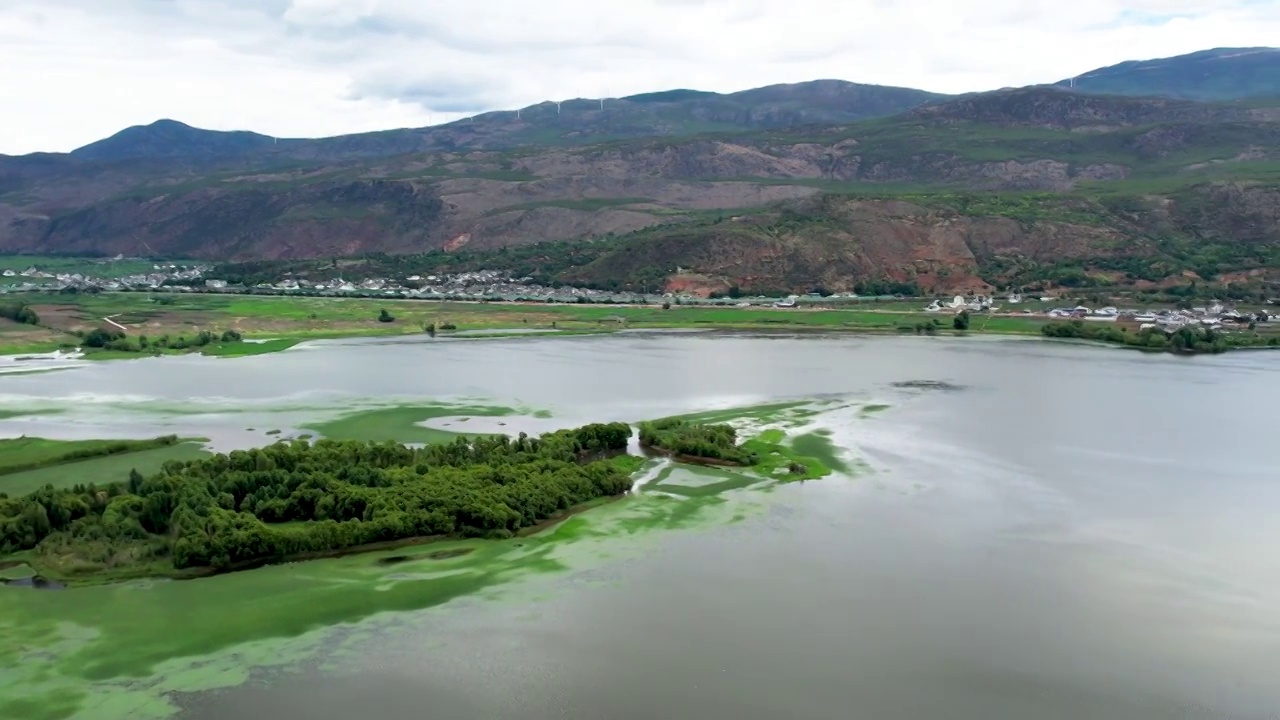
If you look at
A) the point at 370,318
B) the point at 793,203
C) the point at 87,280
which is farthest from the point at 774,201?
the point at 87,280

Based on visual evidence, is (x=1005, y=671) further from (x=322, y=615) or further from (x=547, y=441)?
(x=547, y=441)

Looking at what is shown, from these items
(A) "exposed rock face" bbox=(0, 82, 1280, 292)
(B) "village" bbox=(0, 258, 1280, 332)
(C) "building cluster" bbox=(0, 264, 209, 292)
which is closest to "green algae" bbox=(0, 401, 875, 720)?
(B) "village" bbox=(0, 258, 1280, 332)

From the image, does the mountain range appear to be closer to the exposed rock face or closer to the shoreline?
the exposed rock face

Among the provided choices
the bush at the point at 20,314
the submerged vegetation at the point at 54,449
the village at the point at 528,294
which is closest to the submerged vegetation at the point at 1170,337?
the village at the point at 528,294

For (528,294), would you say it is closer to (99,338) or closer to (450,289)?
(450,289)

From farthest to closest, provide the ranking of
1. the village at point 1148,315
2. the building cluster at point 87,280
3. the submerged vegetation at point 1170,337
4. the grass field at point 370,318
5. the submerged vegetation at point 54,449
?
the building cluster at point 87,280, the village at point 1148,315, the grass field at point 370,318, the submerged vegetation at point 1170,337, the submerged vegetation at point 54,449

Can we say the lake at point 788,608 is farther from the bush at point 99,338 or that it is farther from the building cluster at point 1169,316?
the building cluster at point 1169,316

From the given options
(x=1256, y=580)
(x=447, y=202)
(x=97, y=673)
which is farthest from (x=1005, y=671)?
(x=447, y=202)
